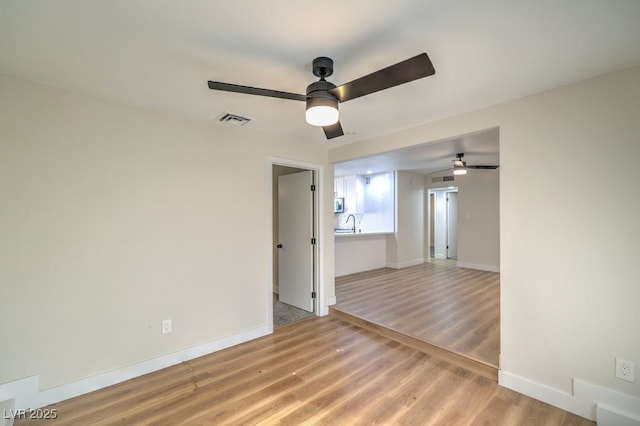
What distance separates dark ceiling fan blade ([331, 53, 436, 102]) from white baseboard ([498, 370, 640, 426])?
243 cm

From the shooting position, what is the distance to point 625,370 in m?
1.78

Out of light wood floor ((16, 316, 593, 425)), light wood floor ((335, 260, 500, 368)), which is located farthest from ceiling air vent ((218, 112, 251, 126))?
light wood floor ((335, 260, 500, 368))

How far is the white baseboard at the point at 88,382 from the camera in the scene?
1.91 meters

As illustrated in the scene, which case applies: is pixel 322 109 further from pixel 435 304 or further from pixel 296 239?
pixel 435 304

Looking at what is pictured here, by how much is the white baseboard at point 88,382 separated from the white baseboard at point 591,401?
2812mm

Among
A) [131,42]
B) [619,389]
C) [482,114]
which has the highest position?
[131,42]

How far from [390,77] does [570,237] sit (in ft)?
6.03

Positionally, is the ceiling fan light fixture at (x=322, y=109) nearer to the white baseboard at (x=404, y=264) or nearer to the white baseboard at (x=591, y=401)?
the white baseboard at (x=591, y=401)

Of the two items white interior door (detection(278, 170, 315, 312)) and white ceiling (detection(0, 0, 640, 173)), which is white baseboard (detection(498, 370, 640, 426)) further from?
white interior door (detection(278, 170, 315, 312))

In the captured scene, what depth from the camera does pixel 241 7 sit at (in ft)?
4.26

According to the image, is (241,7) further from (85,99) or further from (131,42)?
(85,99)

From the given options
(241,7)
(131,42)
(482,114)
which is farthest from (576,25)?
(131,42)

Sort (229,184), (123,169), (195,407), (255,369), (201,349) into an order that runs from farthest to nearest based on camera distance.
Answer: (229,184) < (201,349) < (255,369) < (123,169) < (195,407)

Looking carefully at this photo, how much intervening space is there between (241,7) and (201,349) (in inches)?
116
